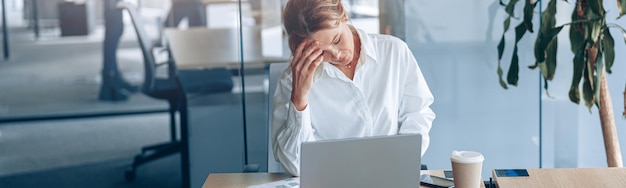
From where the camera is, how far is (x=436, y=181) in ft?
7.88

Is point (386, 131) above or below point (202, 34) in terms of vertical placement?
below

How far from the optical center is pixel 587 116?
3.94 meters

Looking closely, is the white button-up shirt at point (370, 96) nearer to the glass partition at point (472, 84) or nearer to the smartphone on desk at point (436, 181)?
the smartphone on desk at point (436, 181)

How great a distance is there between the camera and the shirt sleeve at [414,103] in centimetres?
280

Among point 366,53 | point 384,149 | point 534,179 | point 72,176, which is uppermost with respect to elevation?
point 366,53

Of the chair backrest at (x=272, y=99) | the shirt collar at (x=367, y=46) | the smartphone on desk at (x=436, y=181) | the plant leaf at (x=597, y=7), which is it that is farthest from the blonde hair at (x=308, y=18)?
the plant leaf at (x=597, y=7)

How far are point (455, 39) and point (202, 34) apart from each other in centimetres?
133

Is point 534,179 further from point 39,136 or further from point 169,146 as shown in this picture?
point 39,136

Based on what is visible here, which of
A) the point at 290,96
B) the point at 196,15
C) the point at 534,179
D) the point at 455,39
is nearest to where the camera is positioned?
the point at 534,179

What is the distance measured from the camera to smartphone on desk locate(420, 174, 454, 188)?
236 centimetres

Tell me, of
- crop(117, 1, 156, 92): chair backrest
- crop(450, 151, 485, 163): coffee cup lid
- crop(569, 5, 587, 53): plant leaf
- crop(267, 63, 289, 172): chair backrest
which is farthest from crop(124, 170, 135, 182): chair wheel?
crop(450, 151, 485, 163): coffee cup lid

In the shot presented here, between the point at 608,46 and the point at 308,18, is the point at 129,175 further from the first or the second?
the point at 608,46

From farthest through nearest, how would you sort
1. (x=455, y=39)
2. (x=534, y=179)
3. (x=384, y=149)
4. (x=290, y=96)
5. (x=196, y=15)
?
1. (x=196, y=15)
2. (x=455, y=39)
3. (x=290, y=96)
4. (x=534, y=179)
5. (x=384, y=149)

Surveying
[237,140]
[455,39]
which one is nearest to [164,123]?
[237,140]
